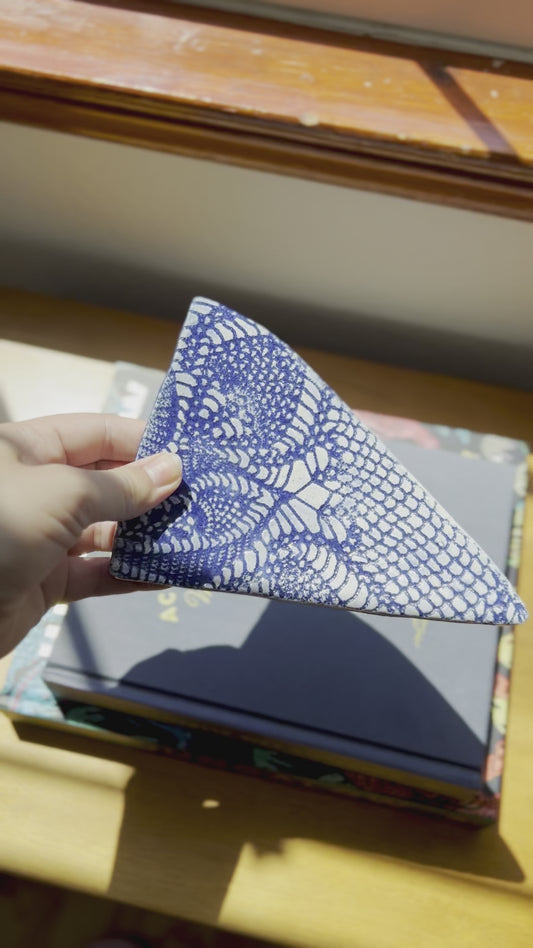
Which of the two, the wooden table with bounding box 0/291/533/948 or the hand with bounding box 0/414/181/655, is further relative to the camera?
the wooden table with bounding box 0/291/533/948

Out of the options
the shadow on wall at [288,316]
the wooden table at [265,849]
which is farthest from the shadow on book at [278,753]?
the shadow on wall at [288,316]

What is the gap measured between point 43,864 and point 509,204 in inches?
22.4

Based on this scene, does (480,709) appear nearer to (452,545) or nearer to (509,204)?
(452,545)

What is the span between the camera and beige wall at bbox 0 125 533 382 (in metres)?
0.56

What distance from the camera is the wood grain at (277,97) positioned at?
48 centimetres

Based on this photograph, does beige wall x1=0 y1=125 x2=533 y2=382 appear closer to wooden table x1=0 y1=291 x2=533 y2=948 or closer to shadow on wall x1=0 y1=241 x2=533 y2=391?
shadow on wall x1=0 y1=241 x2=533 y2=391

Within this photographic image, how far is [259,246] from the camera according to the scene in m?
0.61

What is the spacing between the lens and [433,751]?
46 cm

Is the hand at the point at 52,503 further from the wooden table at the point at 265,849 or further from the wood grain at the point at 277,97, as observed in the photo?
the wood grain at the point at 277,97

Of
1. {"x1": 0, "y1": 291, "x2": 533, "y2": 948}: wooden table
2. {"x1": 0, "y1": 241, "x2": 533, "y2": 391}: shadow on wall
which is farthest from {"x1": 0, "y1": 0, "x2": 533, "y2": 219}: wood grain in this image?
{"x1": 0, "y1": 291, "x2": 533, "y2": 948}: wooden table

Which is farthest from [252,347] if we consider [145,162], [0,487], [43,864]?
[43,864]

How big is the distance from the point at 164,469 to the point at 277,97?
302mm

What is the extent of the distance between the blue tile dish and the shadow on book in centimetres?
14

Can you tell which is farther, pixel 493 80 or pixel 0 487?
pixel 493 80
